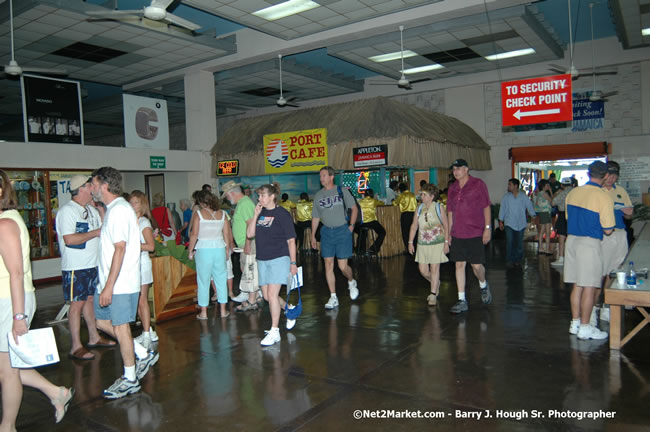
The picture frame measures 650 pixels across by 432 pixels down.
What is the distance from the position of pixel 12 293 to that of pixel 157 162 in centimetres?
1115

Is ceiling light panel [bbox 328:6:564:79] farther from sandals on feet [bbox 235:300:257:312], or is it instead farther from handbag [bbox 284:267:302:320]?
handbag [bbox 284:267:302:320]

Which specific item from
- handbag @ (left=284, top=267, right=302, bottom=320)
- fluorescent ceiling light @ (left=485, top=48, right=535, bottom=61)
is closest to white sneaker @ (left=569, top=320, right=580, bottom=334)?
handbag @ (left=284, top=267, right=302, bottom=320)

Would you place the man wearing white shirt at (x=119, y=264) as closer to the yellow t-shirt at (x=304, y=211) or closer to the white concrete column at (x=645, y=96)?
the yellow t-shirt at (x=304, y=211)

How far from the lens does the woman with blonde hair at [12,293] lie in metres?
2.85

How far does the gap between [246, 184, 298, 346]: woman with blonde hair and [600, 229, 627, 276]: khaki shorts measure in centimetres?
318

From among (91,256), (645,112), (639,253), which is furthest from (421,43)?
(91,256)

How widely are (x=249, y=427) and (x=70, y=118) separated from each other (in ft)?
35.2

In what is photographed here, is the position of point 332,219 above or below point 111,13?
below

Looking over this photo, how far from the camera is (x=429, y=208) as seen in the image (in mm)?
6094

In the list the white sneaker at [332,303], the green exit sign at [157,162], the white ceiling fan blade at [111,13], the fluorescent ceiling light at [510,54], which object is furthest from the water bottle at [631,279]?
the green exit sign at [157,162]

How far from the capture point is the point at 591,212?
14.4 ft

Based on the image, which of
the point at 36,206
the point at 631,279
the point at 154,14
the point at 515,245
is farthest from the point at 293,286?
the point at 36,206

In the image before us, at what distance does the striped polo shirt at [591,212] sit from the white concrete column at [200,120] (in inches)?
480

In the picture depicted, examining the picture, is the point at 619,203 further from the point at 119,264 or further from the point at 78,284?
the point at 78,284
